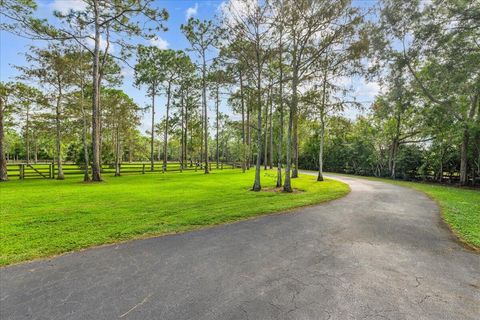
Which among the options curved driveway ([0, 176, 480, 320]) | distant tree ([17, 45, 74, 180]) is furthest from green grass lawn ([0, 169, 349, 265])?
distant tree ([17, 45, 74, 180])

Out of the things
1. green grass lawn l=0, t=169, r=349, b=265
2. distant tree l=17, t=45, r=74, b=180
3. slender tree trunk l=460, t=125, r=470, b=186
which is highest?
distant tree l=17, t=45, r=74, b=180

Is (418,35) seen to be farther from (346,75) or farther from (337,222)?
(337,222)

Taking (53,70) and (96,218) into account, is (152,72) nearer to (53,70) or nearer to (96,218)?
(53,70)

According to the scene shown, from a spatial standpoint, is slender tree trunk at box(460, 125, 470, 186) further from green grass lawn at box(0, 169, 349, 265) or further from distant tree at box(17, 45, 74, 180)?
distant tree at box(17, 45, 74, 180)

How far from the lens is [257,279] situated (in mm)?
3004

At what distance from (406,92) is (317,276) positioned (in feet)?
55.7

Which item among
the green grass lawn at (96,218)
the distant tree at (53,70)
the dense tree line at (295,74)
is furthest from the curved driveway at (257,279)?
the distant tree at (53,70)

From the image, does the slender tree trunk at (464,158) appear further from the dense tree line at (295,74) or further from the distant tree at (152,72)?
the distant tree at (152,72)

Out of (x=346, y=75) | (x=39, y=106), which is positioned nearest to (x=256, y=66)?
(x=346, y=75)

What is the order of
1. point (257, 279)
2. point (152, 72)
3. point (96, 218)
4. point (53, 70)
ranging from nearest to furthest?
point (257, 279), point (96, 218), point (53, 70), point (152, 72)

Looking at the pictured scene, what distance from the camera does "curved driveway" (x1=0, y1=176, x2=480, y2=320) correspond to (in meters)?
2.41

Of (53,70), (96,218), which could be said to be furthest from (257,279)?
(53,70)

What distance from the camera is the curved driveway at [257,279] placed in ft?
7.89

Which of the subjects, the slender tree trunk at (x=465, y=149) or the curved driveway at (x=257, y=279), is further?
the slender tree trunk at (x=465, y=149)
